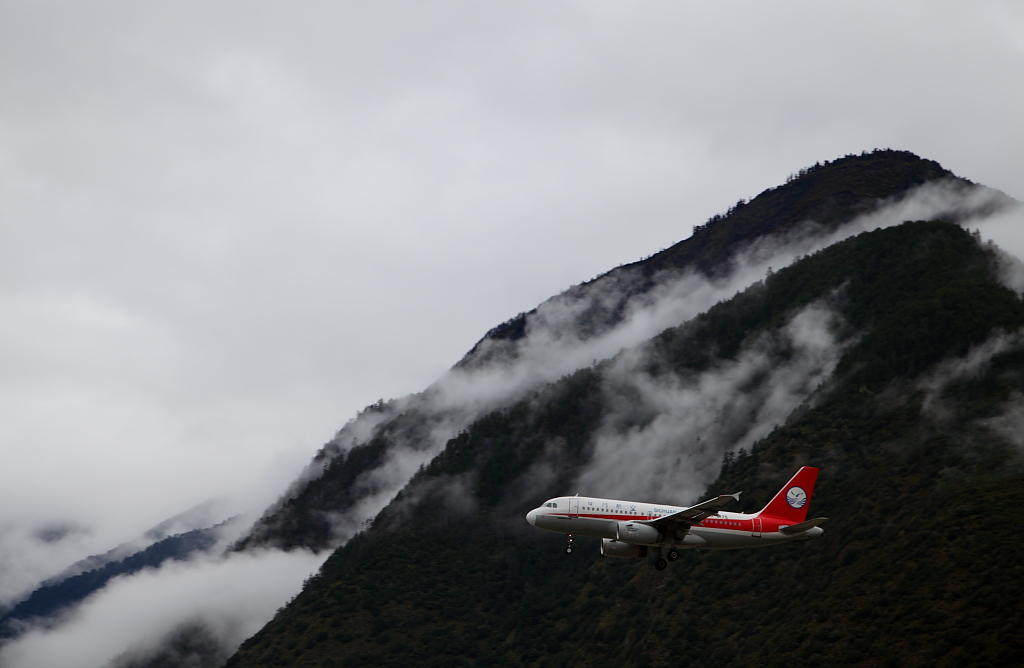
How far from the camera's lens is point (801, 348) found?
182 m

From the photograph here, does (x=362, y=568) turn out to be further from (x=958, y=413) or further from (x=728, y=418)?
(x=958, y=413)

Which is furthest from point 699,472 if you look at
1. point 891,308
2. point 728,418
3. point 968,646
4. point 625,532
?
point 625,532

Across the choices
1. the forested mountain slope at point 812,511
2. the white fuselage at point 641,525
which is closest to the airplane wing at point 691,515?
the white fuselage at point 641,525

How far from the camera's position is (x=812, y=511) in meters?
131

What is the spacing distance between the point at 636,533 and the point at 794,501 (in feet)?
56.3

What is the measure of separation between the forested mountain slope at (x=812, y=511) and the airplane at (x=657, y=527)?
23.4m

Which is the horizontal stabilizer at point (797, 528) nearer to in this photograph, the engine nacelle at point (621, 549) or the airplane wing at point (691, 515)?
the airplane wing at point (691, 515)

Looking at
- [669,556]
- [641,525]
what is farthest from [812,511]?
[641,525]

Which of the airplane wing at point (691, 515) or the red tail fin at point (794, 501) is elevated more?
the airplane wing at point (691, 515)

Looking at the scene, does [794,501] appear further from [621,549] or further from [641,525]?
[621,549]

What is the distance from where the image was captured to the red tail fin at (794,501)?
83.3m

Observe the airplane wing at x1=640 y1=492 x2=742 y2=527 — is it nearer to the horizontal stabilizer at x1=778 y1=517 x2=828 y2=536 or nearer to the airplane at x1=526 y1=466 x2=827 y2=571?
the airplane at x1=526 y1=466 x2=827 y2=571

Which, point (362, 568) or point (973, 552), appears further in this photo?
point (362, 568)

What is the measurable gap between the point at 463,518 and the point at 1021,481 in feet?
352
